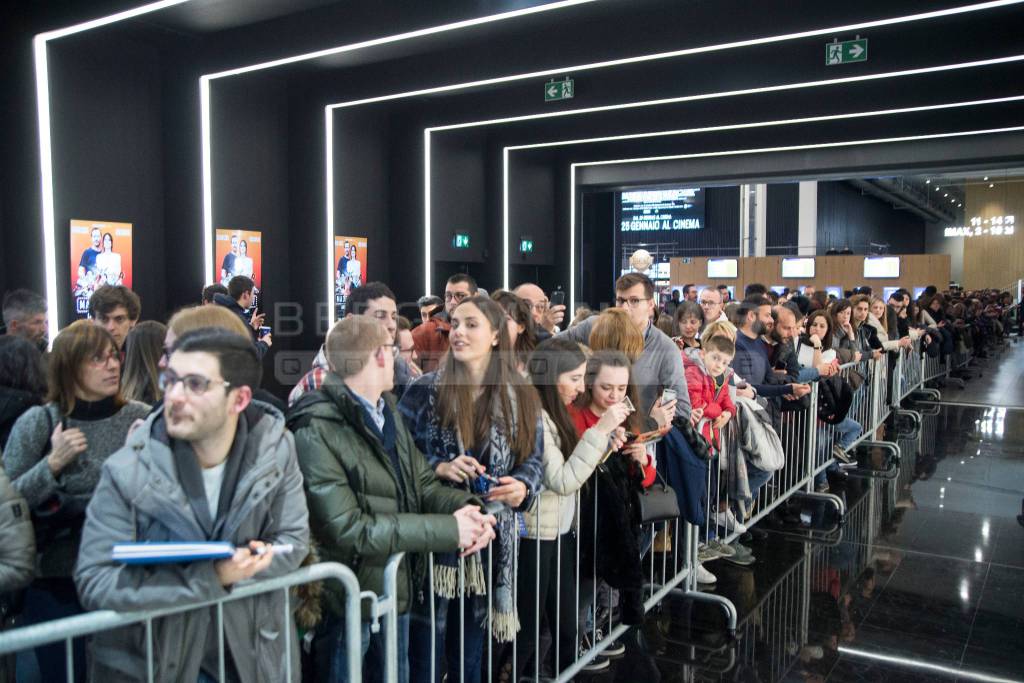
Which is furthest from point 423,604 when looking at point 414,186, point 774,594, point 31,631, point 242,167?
point 414,186

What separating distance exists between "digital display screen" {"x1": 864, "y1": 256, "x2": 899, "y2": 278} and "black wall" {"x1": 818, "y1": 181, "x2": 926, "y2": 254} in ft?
23.1

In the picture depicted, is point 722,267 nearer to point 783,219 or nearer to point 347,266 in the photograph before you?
point 783,219

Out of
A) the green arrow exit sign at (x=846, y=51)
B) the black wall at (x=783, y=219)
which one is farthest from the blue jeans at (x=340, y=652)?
the black wall at (x=783, y=219)

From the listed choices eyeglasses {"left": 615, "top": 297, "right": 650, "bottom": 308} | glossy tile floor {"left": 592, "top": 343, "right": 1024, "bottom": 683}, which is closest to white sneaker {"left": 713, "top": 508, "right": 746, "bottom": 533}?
glossy tile floor {"left": 592, "top": 343, "right": 1024, "bottom": 683}

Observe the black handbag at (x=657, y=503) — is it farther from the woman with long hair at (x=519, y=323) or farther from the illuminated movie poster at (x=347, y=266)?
the illuminated movie poster at (x=347, y=266)

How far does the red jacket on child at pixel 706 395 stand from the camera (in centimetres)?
450

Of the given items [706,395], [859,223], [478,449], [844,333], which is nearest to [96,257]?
[706,395]

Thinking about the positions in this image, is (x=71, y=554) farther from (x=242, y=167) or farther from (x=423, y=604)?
(x=242, y=167)

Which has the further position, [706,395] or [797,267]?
[797,267]

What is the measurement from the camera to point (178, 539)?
178 cm

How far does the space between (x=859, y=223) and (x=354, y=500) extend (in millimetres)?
33154

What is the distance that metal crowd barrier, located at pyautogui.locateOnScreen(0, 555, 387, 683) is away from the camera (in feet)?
4.91

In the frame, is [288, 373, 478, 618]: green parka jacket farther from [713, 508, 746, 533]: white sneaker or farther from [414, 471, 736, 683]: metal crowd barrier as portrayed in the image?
[713, 508, 746, 533]: white sneaker

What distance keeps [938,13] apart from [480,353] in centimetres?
584
